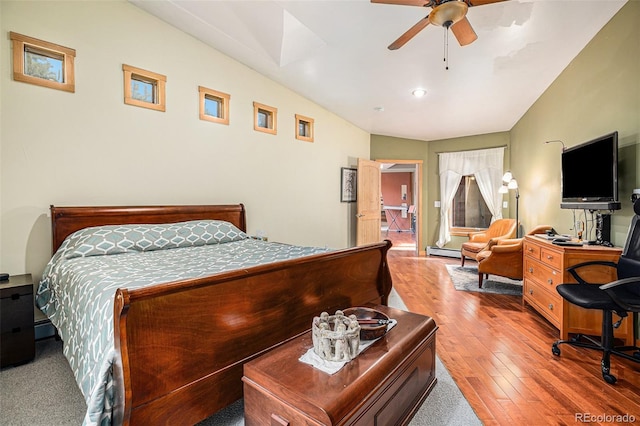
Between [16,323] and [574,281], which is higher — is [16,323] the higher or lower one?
the lower one

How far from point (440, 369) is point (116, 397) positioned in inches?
80.7

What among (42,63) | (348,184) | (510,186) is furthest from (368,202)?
(42,63)

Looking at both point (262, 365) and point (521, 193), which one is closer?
point (262, 365)

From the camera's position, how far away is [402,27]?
9.96 ft

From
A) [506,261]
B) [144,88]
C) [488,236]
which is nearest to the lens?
[144,88]

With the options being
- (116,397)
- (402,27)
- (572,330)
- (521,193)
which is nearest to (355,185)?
(521,193)

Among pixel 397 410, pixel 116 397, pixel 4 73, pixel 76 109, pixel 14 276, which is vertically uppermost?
pixel 4 73

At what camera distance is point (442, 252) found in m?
6.90

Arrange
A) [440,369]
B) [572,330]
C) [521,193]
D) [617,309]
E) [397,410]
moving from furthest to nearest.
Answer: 1. [521,193]
2. [572,330]
3. [440,369]
4. [617,309]
5. [397,410]

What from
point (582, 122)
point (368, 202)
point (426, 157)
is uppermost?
point (426, 157)

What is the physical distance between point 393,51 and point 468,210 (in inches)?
182

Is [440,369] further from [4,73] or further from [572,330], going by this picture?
[4,73]

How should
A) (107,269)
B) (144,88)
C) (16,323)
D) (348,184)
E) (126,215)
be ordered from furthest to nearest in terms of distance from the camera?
(348,184) → (144,88) → (126,215) → (16,323) → (107,269)

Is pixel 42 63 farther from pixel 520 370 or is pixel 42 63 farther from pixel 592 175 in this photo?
pixel 592 175
